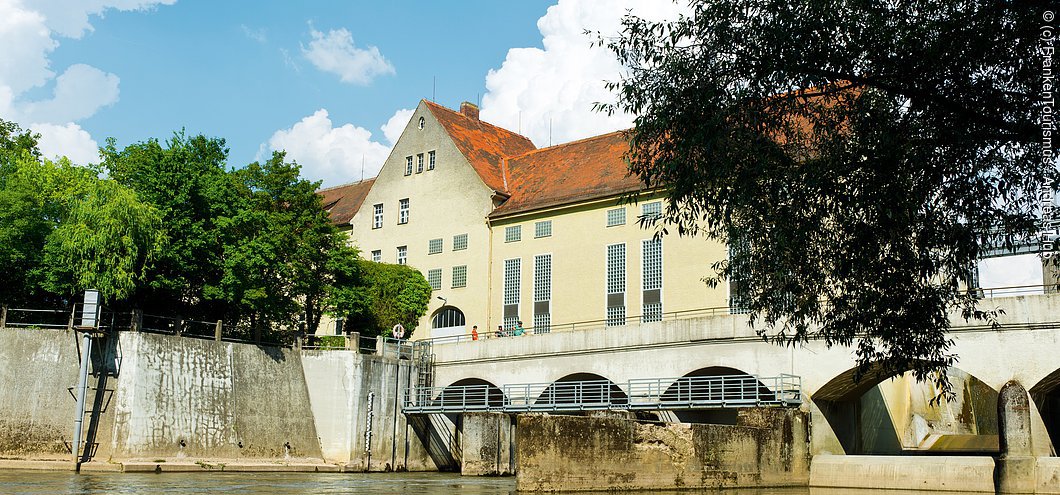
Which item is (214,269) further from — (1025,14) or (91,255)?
(1025,14)

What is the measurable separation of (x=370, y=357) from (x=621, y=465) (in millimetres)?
19859

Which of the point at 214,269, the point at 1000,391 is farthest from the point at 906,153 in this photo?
the point at 214,269

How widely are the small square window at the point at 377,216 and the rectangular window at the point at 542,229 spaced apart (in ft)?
38.3

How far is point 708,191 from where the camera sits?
15078 millimetres

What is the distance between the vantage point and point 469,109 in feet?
218

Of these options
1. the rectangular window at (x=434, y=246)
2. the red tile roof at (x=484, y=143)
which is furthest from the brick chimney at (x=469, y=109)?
the rectangular window at (x=434, y=246)

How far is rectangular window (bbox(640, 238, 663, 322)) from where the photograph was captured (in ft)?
157

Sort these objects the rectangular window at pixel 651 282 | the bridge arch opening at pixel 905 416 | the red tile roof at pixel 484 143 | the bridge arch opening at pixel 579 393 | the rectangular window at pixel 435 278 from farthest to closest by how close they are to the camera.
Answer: the red tile roof at pixel 484 143, the rectangular window at pixel 435 278, the rectangular window at pixel 651 282, the bridge arch opening at pixel 579 393, the bridge arch opening at pixel 905 416

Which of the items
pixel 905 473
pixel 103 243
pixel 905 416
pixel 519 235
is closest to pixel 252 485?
pixel 103 243

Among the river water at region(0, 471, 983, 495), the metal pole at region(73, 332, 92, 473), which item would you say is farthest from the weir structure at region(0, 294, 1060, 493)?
the river water at region(0, 471, 983, 495)

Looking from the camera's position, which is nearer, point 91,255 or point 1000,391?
point 1000,391

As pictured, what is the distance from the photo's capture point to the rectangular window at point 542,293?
52031mm

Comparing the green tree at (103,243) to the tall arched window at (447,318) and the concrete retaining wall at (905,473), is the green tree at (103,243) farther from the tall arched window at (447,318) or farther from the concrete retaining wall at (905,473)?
the concrete retaining wall at (905,473)

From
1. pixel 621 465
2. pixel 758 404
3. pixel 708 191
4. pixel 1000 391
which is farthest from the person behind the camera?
pixel 758 404
